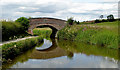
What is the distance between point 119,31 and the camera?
17109 millimetres

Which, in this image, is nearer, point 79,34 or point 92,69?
point 92,69

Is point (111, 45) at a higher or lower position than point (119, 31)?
lower

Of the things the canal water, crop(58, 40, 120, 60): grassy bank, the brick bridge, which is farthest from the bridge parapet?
the canal water

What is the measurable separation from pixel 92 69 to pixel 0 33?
10.8m

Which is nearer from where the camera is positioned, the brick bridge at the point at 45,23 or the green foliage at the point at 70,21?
the brick bridge at the point at 45,23

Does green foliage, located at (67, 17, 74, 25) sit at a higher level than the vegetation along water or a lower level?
higher

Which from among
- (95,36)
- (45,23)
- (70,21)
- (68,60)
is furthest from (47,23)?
(68,60)

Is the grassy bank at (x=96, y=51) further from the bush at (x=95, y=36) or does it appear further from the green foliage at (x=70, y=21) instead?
the green foliage at (x=70, y=21)

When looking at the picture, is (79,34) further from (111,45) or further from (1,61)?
(1,61)

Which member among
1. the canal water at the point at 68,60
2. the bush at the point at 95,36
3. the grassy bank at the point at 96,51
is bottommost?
the canal water at the point at 68,60

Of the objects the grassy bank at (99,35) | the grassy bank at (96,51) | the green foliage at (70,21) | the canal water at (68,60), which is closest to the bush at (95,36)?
the grassy bank at (99,35)

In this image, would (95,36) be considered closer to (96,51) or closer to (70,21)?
(96,51)

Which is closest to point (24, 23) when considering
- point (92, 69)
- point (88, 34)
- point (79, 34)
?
point (79, 34)

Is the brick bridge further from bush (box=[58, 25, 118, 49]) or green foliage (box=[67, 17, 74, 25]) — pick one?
bush (box=[58, 25, 118, 49])
